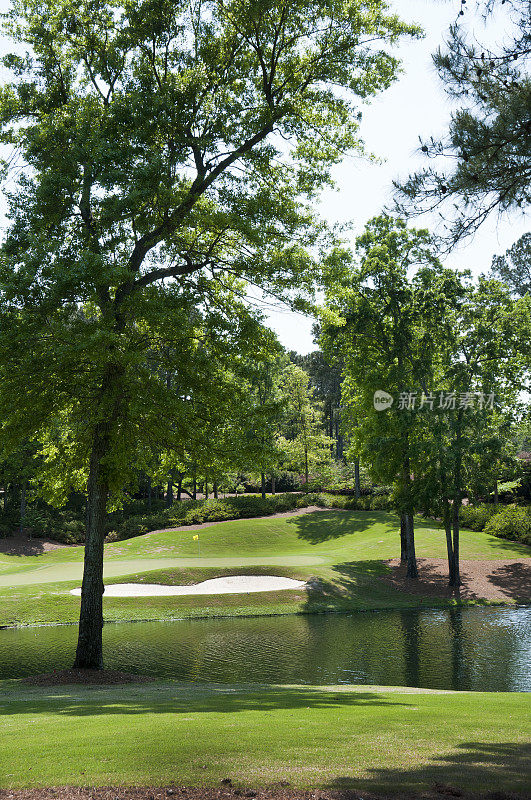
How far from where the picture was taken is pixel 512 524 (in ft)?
105

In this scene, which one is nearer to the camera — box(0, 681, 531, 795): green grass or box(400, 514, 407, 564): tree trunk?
box(0, 681, 531, 795): green grass

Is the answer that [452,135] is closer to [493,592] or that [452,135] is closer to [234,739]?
[234,739]

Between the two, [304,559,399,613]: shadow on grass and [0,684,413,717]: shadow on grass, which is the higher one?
[0,684,413,717]: shadow on grass

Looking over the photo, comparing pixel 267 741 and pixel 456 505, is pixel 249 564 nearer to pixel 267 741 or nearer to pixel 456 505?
pixel 456 505

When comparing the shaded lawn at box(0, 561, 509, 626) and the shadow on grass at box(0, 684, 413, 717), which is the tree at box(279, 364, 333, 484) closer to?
the shaded lawn at box(0, 561, 509, 626)

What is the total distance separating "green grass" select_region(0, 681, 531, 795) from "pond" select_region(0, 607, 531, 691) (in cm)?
399

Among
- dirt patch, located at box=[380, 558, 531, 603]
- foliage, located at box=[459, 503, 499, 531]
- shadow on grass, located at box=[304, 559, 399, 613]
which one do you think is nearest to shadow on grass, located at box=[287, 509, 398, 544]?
foliage, located at box=[459, 503, 499, 531]

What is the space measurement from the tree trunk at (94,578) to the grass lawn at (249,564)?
720cm

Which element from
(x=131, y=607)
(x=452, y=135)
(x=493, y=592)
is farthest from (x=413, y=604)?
(x=452, y=135)

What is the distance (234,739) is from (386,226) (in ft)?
→ 84.1

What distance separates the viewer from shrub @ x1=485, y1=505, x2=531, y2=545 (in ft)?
102

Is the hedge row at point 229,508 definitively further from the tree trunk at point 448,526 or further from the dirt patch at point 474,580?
the tree trunk at point 448,526

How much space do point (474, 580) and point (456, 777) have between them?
22110mm

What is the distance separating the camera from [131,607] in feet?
69.6
